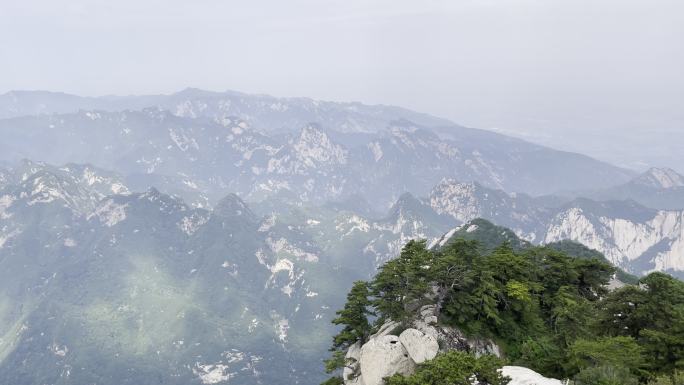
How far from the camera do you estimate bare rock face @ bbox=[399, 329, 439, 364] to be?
55.4m

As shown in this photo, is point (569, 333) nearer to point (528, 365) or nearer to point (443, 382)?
point (528, 365)

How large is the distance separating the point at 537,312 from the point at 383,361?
95.4ft

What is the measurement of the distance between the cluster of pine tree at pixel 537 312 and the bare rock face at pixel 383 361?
509 cm

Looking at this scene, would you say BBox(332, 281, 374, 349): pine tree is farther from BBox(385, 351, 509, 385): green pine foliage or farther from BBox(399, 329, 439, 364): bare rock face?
BBox(385, 351, 509, 385): green pine foliage

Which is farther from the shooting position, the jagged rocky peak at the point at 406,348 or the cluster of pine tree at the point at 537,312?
the jagged rocky peak at the point at 406,348

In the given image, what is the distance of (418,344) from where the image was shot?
56406mm

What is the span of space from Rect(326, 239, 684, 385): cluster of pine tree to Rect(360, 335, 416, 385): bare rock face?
5095 mm

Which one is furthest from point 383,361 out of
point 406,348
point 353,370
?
point 353,370

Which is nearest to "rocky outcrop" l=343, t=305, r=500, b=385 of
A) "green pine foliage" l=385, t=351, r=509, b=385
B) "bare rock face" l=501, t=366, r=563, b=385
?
"bare rock face" l=501, t=366, r=563, b=385

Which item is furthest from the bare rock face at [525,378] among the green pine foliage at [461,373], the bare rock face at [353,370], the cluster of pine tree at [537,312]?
the bare rock face at [353,370]

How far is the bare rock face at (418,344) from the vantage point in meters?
55.4

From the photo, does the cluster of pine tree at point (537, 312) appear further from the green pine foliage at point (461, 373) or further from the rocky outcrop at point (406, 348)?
the rocky outcrop at point (406, 348)

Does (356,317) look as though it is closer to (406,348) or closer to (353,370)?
(353,370)

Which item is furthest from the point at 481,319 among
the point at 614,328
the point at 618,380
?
the point at 618,380
